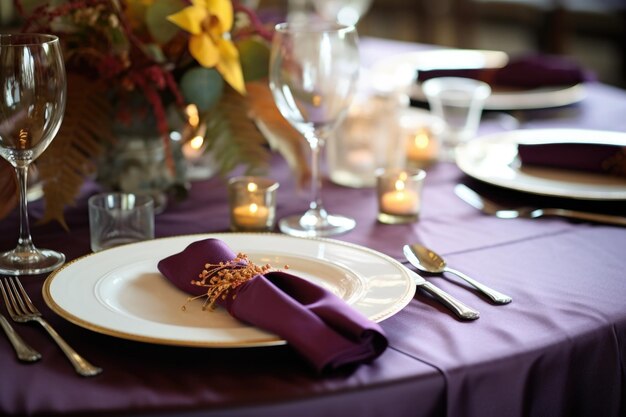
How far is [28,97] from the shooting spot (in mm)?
1025

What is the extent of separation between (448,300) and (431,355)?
0.47 feet

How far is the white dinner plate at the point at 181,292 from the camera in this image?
835mm

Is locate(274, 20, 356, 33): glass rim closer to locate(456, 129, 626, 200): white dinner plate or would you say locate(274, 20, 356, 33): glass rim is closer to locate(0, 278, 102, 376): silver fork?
locate(456, 129, 626, 200): white dinner plate

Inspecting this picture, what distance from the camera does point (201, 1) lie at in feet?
4.19

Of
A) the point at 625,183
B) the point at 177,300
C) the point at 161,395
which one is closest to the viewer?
the point at 161,395

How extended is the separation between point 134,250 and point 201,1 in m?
0.41

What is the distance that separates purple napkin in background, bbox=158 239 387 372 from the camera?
0.80 metres

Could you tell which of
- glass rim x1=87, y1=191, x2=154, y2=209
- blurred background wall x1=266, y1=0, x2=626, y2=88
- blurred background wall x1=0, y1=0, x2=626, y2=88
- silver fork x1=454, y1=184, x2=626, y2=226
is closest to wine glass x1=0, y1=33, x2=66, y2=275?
glass rim x1=87, y1=191, x2=154, y2=209

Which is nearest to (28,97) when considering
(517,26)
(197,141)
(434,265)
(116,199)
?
(116,199)

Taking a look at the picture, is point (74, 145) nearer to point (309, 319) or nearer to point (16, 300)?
point (16, 300)

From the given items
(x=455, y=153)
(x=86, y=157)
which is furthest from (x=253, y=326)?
(x=455, y=153)

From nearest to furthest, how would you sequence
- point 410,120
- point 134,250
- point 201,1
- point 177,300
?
1. point 177,300
2. point 134,250
3. point 201,1
4. point 410,120

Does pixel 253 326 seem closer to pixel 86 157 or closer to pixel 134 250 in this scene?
pixel 134 250

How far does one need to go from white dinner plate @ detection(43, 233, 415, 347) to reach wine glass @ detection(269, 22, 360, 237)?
0.17m
